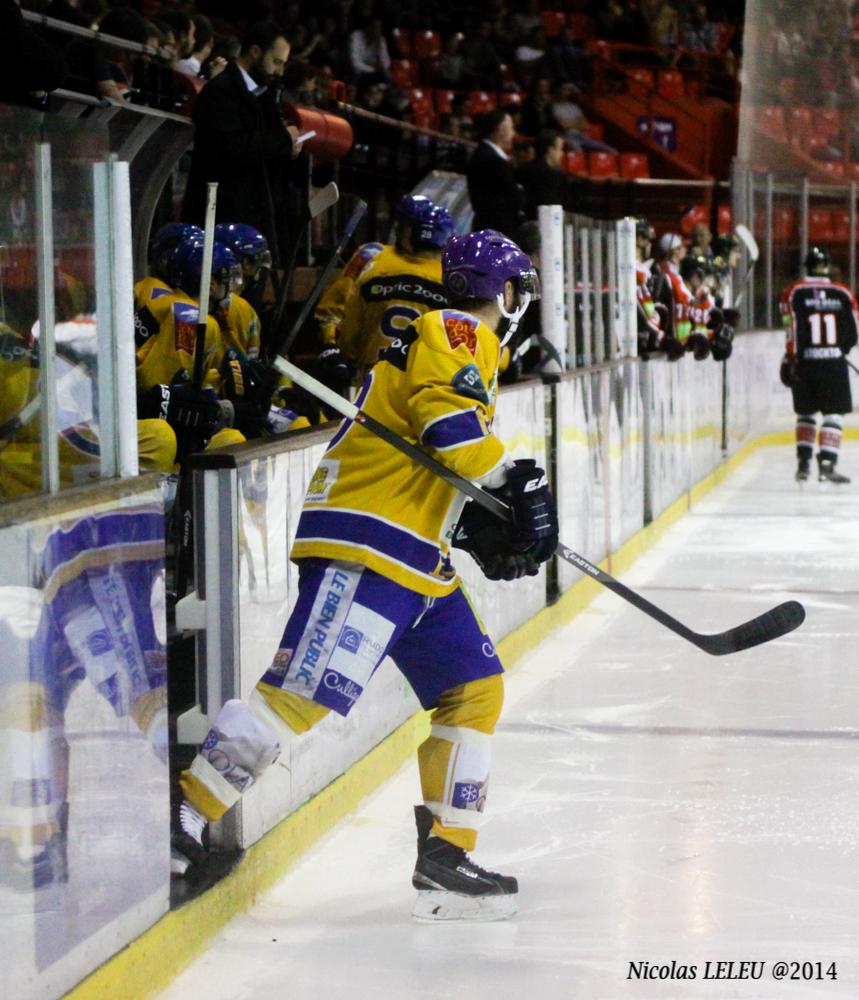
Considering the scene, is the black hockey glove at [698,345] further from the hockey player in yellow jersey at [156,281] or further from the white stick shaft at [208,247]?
the white stick shaft at [208,247]

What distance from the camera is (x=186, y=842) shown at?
2887mm

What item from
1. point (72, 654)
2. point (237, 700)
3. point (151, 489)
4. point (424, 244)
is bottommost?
point (237, 700)

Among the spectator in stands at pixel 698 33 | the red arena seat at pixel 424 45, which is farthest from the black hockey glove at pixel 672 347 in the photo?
the spectator in stands at pixel 698 33

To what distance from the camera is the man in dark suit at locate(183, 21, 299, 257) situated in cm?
471

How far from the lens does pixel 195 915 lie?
280 cm

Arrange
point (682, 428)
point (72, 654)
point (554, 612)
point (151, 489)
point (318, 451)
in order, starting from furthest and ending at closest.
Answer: point (682, 428) < point (554, 612) < point (318, 451) < point (151, 489) < point (72, 654)

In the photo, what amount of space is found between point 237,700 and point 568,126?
522 inches

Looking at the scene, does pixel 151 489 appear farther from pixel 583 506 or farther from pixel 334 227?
Answer: pixel 334 227

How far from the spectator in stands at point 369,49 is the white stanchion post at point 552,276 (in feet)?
24.1

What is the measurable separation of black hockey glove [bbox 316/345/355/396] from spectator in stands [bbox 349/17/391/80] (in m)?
8.46

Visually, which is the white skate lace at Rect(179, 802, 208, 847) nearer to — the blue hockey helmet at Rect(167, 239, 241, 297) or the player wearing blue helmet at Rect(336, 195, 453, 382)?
the blue hockey helmet at Rect(167, 239, 241, 297)

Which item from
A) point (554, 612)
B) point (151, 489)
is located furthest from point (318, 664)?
point (554, 612)

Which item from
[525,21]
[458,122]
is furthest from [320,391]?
[525,21]

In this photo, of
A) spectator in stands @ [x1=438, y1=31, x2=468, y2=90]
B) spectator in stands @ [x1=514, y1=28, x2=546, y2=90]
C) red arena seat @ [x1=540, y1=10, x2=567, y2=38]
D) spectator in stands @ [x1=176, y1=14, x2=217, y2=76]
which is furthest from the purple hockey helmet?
red arena seat @ [x1=540, y1=10, x2=567, y2=38]
